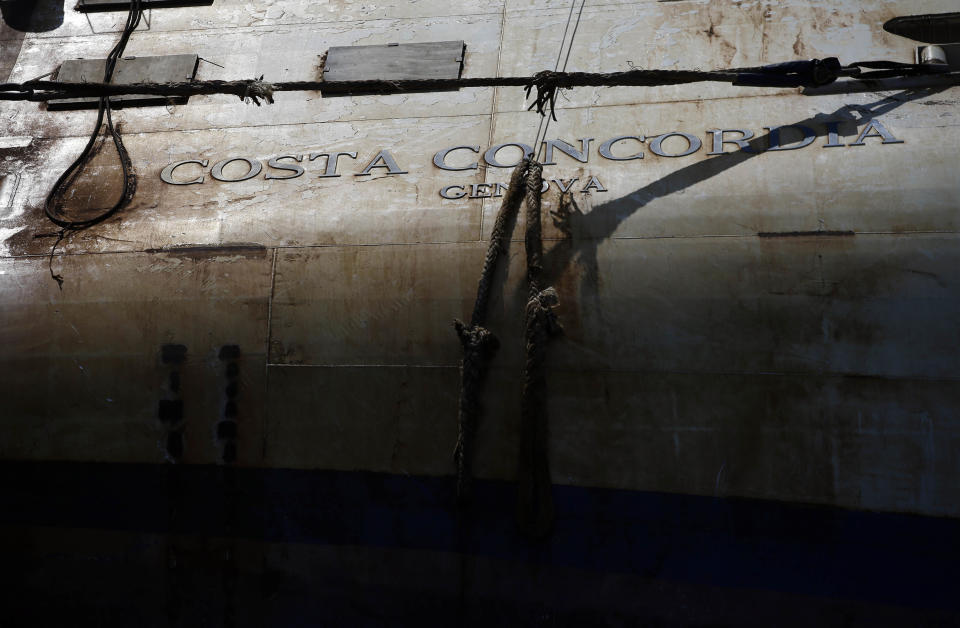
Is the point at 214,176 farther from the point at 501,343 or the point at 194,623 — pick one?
the point at 194,623

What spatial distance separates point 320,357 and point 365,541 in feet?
4.62

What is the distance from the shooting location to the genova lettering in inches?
235

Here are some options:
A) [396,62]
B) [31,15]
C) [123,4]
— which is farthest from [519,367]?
[31,15]

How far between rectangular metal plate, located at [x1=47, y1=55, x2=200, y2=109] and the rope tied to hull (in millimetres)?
4001

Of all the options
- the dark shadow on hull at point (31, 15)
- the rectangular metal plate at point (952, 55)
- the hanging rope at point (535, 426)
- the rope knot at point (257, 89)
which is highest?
the dark shadow on hull at point (31, 15)

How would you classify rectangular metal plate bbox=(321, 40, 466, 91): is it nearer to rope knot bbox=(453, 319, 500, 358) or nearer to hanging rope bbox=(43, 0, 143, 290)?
hanging rope bbox=(43, 0, 143, 290)

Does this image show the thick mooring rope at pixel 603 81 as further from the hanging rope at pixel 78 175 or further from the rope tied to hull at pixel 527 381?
the rope tied to hull at pixel 527 381

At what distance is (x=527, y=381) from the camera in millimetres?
5352

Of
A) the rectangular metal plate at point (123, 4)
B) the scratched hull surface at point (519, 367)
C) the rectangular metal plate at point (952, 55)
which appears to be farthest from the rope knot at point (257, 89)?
the rectangular metal plate at point (952, 55)

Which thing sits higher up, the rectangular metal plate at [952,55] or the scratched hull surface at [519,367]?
the rectangular metal plate at [952,55]

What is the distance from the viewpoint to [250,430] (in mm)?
5707

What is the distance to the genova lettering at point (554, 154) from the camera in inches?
235

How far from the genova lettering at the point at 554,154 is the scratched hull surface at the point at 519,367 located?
3cm

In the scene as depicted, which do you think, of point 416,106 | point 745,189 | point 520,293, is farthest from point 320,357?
point 745,189
